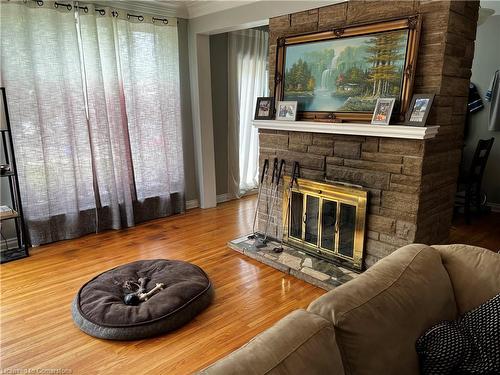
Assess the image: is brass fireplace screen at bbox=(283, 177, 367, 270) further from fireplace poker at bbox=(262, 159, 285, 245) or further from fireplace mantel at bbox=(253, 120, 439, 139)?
fireplace mantel at bbox=(253, 120, 439, 139)

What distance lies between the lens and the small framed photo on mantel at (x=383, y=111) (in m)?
2.53

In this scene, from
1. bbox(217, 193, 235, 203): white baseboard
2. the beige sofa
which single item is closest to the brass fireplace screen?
the beige sofa

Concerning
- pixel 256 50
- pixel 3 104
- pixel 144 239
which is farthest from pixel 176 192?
pixel 256 50

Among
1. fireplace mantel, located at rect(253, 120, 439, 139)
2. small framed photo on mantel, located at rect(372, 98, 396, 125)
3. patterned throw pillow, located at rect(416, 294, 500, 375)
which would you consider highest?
small framed photo on mantel, located at rect(372, 98, 396, 125)

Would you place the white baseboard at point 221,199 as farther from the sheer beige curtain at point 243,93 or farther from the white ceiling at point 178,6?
the white ceiling at point 178,6

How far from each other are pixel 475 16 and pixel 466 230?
93.0 inches

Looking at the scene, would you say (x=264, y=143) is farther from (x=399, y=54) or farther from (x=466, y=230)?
(x=466, y=230)

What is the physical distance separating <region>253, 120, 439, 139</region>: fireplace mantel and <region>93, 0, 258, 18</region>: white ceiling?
132 cm

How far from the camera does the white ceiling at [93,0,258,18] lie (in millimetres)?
3678

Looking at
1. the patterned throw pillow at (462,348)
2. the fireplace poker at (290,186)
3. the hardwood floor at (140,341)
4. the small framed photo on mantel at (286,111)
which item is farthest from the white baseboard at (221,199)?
the patterned throw pillow at (462,348)

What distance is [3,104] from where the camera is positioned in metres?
2.96

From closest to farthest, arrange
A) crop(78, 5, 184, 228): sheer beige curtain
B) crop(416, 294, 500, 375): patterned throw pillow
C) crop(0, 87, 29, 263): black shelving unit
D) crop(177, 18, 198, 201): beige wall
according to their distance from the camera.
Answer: crop(416, 294, 500, 375): patterned throw pillow
crop(0, 87, 29, 263): black shelving unit
crop(78, 5, 184, 228): sheer beige curtain
crop(177, 18, 198, 201): beige wall

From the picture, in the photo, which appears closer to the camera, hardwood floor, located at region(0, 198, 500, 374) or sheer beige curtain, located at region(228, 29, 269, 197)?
hardwood floor, located at region(0, 198, 500, 374)

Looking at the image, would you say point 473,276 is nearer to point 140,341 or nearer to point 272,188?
point 140,341
